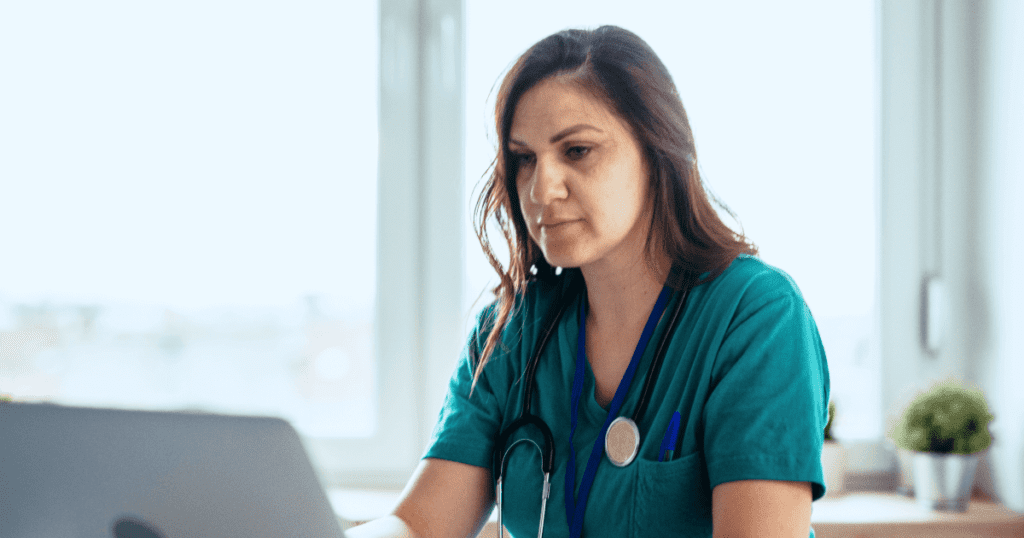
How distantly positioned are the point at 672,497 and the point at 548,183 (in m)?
0.46

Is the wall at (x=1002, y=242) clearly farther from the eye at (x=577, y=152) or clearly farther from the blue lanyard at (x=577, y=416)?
the eye at (x=577, y=152)

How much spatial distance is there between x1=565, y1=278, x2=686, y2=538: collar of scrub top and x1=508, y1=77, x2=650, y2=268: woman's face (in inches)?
4.8

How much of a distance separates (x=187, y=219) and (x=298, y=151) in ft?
1.07

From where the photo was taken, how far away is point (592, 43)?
115 centimetres

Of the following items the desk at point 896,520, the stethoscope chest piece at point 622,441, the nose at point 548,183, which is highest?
the nose at point 548,183

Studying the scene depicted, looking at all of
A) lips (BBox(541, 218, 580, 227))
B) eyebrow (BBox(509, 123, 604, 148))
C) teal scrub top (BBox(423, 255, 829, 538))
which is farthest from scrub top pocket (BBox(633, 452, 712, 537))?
eyebrow (BBox(509, 123, 604, 148))

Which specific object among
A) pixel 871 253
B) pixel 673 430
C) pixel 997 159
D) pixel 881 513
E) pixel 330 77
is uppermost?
pixel 330 77

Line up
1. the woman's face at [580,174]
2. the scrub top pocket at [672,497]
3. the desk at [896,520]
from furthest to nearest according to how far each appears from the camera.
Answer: the desk at [896,520] → the woman's face at [580,174] → the scrub top pocket at [672,497]

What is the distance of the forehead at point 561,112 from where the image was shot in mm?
1102

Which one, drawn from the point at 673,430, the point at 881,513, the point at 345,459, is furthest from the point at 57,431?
the point at 881,513

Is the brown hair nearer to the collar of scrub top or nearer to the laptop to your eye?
the collar of scrub top

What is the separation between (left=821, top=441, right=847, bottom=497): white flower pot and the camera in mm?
1688

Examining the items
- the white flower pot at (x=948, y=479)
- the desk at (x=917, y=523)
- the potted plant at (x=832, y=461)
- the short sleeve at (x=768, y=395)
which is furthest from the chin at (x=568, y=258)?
the white flower pot at (x=948, y=479)

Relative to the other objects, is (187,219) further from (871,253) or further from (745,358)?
(871,253)
